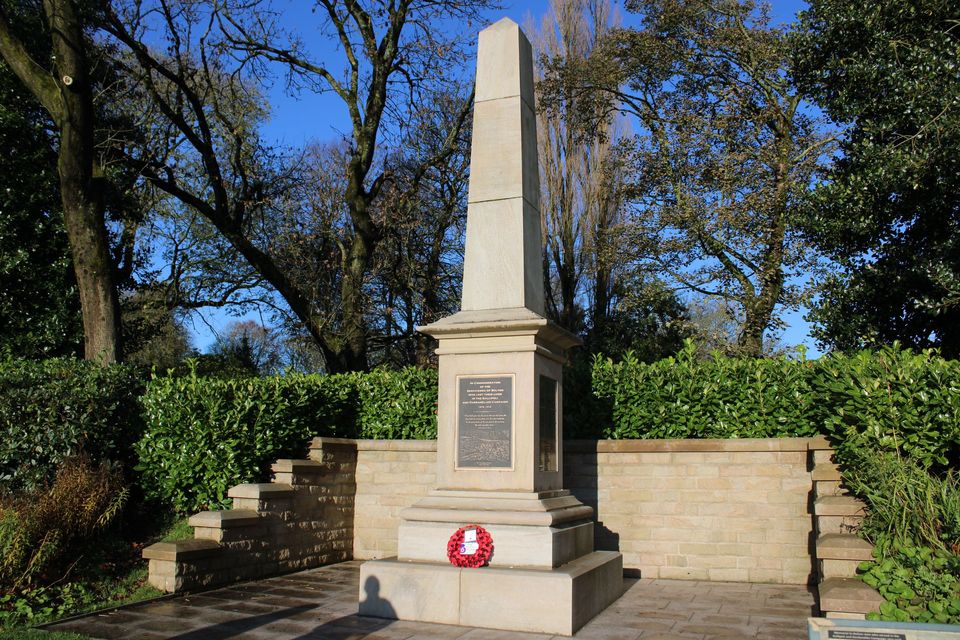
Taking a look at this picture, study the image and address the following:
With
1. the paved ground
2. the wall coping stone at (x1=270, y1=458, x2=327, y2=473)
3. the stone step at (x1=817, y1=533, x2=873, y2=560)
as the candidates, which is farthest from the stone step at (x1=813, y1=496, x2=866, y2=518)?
the wall coping stone at (x1=270, y1=458, x2=327, y2=473)

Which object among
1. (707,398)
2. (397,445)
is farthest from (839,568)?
(397,445)

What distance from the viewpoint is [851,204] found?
13891 mm

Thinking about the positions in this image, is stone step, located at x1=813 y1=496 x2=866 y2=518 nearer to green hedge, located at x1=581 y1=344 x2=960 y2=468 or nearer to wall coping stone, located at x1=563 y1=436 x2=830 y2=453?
green hedge, located at x1=581 y1=344 x2=960 y2=468

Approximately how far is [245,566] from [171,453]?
205cm

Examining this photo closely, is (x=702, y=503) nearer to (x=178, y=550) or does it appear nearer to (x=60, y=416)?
(x=178, y=550)

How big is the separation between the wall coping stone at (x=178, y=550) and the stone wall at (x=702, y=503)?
4.82 m

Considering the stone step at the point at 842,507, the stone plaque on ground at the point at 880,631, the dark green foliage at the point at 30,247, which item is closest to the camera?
the stone plaque on ground at the point at 880,631

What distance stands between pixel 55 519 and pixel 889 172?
1302 cm

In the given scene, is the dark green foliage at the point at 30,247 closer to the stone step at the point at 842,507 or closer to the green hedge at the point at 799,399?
the green hedge at the point at 799,399

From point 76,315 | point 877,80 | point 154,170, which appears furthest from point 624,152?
point 76,315

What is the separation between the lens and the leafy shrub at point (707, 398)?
10289 millimetres

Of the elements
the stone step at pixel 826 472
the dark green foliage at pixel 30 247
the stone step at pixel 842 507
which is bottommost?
the stone step at pixel 842 507

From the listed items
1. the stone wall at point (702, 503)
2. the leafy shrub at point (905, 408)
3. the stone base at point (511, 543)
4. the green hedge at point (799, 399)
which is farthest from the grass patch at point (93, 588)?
the leafy shrub at point (905, 408)

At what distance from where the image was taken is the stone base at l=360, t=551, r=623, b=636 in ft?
22.8
